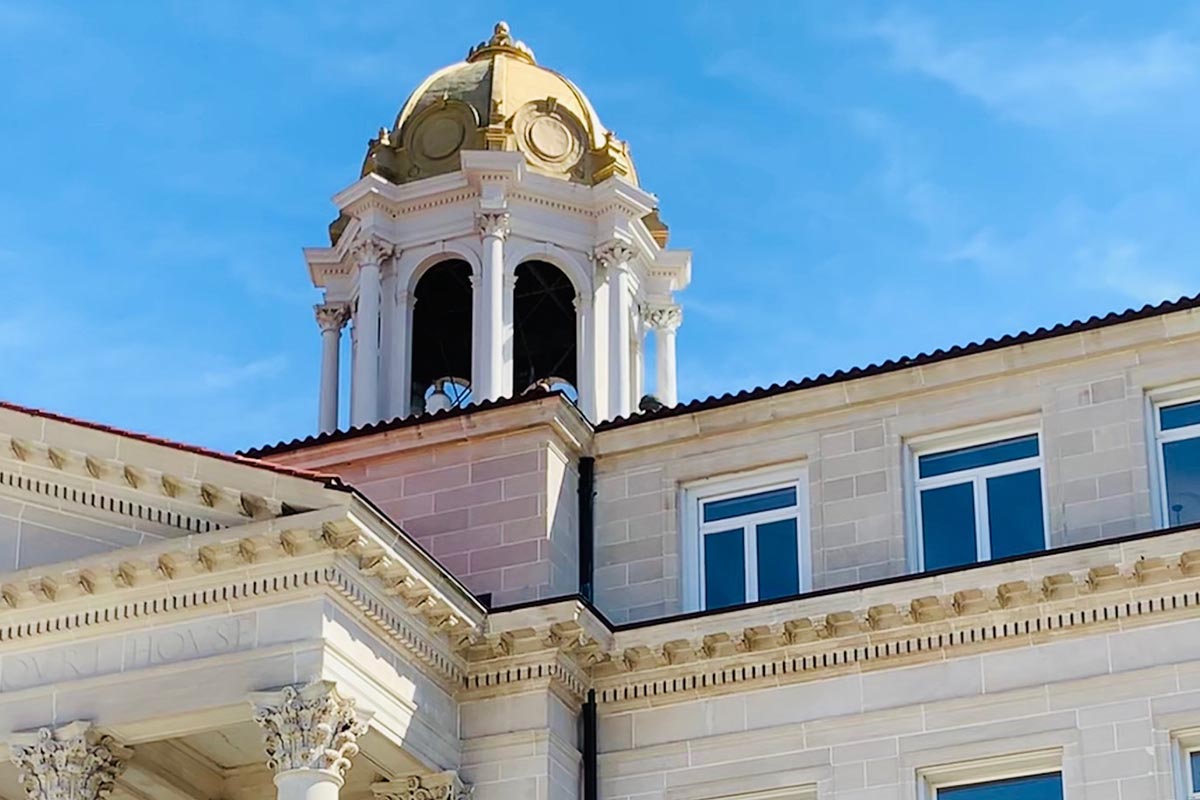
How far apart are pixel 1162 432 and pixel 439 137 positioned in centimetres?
1675

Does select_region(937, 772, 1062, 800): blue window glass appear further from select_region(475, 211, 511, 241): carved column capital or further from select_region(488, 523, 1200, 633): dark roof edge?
select_region(475, 211, 511, 241): carved column capital

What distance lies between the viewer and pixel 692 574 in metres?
36.0

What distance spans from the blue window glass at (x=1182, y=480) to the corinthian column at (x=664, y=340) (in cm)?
1450

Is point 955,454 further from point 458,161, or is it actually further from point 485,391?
point 458,161

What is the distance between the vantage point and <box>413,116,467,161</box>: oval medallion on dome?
156ft

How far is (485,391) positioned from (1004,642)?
41.6 ft

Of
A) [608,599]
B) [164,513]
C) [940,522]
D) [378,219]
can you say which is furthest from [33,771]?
[378,219]

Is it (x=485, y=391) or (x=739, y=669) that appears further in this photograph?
(x=485, y=391)

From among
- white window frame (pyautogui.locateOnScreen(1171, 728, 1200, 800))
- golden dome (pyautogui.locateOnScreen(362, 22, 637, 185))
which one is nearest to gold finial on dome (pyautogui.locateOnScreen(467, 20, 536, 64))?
golden dome (pyautogui.locateOnScreen(362, 22, 637, 185))

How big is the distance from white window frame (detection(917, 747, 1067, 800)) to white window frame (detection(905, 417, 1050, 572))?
262 centimetres

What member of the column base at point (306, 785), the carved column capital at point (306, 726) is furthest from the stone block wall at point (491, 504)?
the column base at point (306, 785)

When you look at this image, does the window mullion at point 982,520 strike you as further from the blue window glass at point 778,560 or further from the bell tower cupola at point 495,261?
the bell tower cupola at point 495,261

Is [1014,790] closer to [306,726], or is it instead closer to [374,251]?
[306,726]

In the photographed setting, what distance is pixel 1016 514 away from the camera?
3472 centimetres
